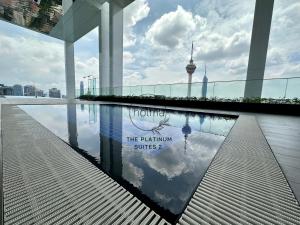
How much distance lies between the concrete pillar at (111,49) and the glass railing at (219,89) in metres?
0.81

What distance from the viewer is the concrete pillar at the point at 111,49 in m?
11.9

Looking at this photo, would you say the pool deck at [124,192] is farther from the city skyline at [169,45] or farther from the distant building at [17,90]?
the distant building at [17,90]

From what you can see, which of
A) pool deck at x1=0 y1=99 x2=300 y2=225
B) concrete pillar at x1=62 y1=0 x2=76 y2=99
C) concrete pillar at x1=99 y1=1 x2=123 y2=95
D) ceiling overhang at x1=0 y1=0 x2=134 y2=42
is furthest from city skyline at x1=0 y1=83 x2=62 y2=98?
pool deck at x1=0 y1=99 x2=300 y2=225

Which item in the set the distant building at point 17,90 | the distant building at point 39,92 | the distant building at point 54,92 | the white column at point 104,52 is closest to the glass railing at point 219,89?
the white column at point 104,52

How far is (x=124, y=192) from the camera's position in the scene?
1.15 m

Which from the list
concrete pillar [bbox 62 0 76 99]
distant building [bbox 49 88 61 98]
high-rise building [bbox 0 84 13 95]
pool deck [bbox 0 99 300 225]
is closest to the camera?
pool deck [bbox 0 99 300 225]

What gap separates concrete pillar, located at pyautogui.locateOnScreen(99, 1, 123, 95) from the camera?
11922 mm

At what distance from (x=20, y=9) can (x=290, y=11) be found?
16604mm

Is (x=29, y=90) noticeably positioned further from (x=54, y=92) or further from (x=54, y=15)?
(x=54, y=15)

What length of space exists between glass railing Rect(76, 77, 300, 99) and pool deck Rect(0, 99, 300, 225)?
216 inches

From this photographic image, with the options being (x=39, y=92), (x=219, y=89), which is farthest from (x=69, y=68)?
(x=219, y=89)

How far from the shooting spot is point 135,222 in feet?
2.80

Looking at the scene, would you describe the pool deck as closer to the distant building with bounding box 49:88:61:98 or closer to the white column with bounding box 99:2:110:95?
the white column with bounding box 99:2:110:95

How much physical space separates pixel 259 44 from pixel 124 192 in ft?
25.2
